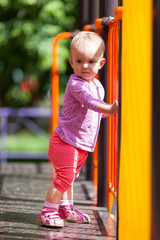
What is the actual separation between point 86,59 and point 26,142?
1530cm

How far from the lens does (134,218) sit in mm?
3271

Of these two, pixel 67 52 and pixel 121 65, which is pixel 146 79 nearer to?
pixel 121 65

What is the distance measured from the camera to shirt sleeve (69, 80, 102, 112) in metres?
3.85

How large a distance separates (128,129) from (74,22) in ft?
35.2

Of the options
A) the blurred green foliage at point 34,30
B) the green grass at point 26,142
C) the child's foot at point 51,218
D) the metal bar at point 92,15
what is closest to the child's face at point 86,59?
the child's foot at point 51,218

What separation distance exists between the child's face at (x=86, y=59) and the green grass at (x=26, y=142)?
12.5 metres

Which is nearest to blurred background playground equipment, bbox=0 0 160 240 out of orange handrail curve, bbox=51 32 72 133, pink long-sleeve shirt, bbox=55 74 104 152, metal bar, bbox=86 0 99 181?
pink long-sleeve shirt, bbox=55 74 104 152

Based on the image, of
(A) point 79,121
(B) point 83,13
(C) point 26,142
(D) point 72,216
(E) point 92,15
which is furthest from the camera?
(C) point 26,142

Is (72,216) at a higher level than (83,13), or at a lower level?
lower

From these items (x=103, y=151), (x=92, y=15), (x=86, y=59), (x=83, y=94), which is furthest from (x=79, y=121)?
(x=92, y=15)

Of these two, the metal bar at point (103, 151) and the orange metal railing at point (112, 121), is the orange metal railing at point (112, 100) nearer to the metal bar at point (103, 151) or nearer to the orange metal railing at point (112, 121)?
the orange metal railing at point (112, 121)

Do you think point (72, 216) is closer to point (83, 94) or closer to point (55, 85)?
point (83, 94)

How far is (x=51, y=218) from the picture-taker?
13.9ft

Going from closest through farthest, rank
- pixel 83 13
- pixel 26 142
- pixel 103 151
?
pixel 103 151, pixel 83 13, pixel 26 142
